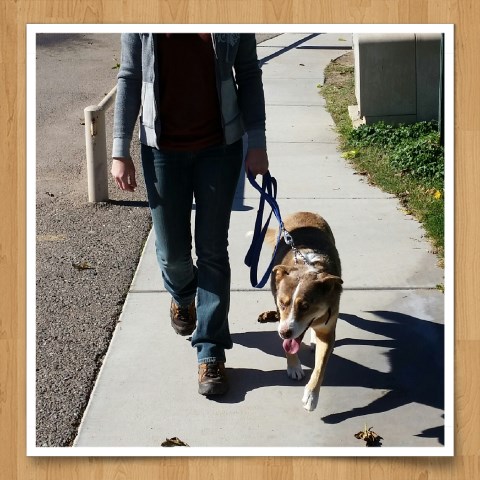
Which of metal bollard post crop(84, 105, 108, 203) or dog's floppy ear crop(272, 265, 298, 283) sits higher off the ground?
metal bollard post crop(84, 105, 108, 203)

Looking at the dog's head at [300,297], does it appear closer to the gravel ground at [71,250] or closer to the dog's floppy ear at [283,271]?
the dog's floppy ear at [283,271]

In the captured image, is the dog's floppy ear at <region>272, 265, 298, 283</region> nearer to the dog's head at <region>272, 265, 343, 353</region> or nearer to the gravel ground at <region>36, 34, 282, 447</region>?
the dog's head at <region>272, 265, 343, 353</region>

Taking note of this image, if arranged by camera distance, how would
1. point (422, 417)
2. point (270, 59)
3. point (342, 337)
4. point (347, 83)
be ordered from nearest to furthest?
point (422, 417), point (342, 337), point (270, 59), point (347, 83)

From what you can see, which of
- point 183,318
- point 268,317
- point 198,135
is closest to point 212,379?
point 183,318

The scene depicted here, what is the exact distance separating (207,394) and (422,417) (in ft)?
3.38

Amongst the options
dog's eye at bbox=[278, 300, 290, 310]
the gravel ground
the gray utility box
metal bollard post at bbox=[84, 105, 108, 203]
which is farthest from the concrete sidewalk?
the gray utility box

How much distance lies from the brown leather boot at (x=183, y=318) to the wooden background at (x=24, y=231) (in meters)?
1.16

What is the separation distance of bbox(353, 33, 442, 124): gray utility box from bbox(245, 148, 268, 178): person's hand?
3.78 metres

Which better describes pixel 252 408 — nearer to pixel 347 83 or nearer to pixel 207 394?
pixel 207 394

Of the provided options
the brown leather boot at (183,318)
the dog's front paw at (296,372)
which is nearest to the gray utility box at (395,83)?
the brown leather boot at (183,318)

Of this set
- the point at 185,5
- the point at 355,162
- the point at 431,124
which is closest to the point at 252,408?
the point at 185,5

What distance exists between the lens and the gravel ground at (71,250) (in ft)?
15.4

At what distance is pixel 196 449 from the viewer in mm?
4117

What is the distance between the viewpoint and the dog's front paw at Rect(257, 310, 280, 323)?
215 inches
